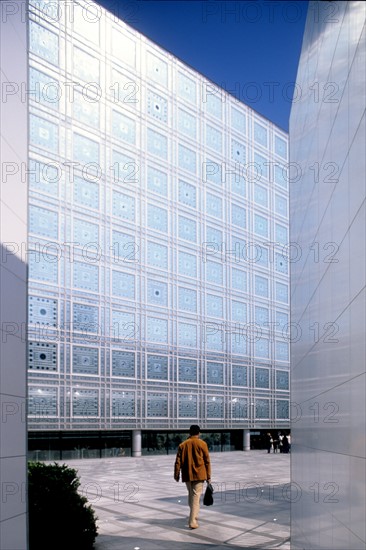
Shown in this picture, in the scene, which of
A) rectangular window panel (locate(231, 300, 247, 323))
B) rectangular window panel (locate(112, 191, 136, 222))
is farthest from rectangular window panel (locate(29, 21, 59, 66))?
rectangular window panel (locate(231, 300, 247, 323))

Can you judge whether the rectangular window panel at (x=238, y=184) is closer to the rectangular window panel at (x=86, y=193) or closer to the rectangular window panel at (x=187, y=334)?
the rectangular window panel at (x=187, y=334)

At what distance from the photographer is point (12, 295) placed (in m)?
6.84

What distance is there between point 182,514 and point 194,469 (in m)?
2.32

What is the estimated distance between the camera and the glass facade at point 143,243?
36.1m

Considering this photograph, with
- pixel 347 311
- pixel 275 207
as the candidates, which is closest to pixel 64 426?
pixel 275 207

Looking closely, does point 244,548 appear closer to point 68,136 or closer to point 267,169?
point 68,136

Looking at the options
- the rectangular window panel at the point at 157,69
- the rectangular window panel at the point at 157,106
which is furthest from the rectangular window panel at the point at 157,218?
the rectangular window panel at the point at 157,69

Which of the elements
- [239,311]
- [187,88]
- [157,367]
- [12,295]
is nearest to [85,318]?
[157,367]

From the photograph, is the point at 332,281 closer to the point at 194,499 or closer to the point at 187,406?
the point at 194,499

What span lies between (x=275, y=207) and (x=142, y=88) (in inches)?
618

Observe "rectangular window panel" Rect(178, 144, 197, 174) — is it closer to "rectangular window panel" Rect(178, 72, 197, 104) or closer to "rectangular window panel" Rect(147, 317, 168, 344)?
"rectangular window panel" Rect(178, 72, 197, 104)

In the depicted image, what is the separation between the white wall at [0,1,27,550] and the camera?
6.48 meters

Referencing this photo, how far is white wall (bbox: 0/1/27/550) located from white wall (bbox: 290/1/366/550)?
3.14 m

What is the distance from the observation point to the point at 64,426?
117ft
